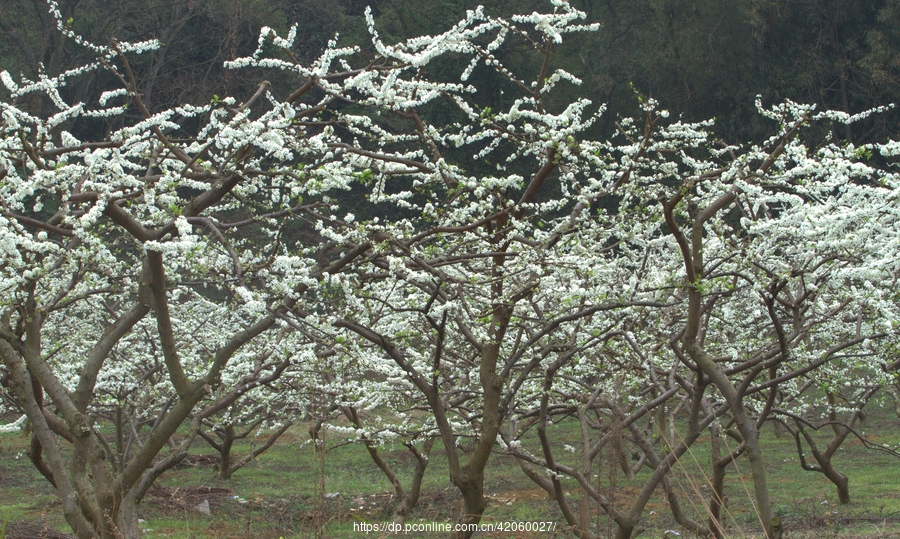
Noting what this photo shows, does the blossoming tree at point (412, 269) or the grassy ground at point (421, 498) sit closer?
the blossoming tree at point (412, 269)

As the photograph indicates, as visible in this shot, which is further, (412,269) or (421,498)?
(421,498)

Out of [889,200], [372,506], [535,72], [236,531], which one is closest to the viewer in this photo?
[889,200]

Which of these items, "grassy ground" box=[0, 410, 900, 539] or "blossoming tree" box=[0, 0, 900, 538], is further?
"grassy ground" box=[0, 410, 900, 539]

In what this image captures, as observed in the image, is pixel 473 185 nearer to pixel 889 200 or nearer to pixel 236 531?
pixel 889 200

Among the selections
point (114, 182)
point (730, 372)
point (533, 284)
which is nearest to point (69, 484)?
point (114, 182)

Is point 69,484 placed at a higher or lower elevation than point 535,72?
lower

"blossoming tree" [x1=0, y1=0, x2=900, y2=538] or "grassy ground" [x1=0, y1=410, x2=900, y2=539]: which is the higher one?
"blossoming tree" [x1=0, y1=0, x2=900, y2=538]

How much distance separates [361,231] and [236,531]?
15.9 feet

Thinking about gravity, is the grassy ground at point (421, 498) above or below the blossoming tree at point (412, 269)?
below

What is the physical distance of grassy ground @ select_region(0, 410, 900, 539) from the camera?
276 inches

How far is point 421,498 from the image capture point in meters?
9.51

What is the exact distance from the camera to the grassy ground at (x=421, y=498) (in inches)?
276

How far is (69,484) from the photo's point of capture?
14.1ft

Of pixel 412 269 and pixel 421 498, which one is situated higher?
pixel 412 269
